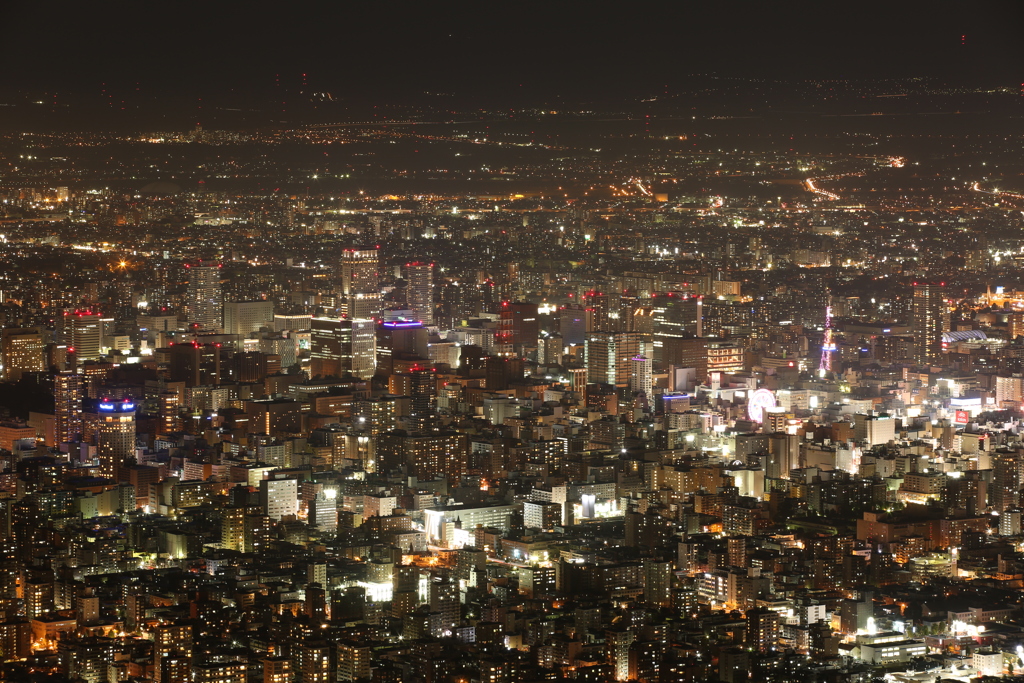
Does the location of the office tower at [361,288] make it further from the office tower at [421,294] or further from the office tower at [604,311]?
the office tower at [604,311]

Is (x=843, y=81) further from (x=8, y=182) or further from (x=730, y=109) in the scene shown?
(x=8, y=182)

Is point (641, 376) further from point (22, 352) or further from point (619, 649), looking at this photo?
point (619, 649)

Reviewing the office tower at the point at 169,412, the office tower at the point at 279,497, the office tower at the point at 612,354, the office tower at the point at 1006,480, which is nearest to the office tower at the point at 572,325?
the office tower at the point at 612,354

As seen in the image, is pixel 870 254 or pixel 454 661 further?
pixel 870 254

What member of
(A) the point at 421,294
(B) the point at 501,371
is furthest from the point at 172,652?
(A) the point at 421,294

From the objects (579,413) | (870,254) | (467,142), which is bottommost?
(579,413)

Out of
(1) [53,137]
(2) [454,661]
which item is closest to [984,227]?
(1) [53,137]
